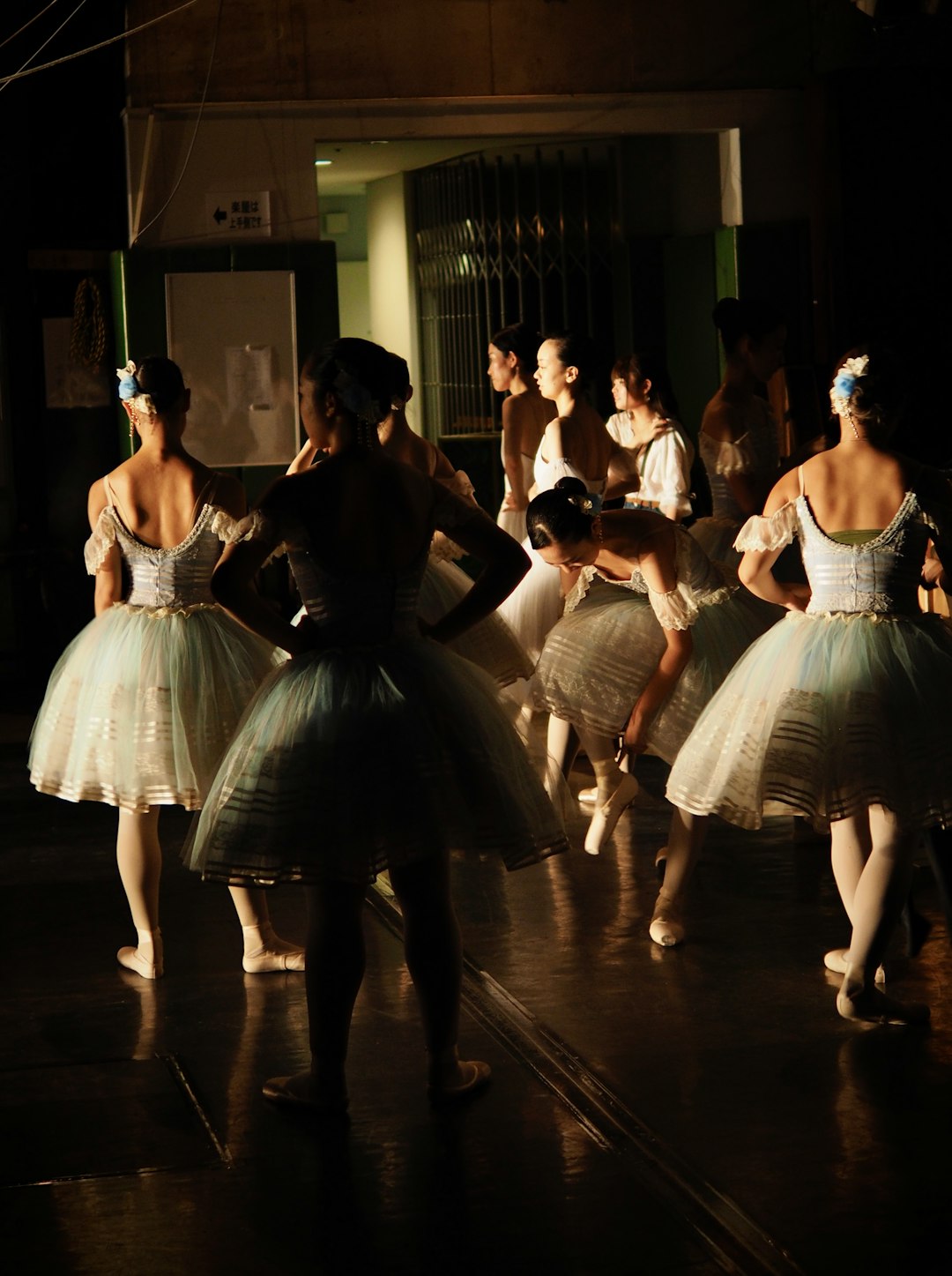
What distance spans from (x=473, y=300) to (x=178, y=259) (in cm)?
194

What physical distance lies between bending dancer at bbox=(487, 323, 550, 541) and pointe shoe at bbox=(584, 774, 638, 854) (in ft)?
7.48

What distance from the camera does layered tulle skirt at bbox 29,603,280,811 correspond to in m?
4.68

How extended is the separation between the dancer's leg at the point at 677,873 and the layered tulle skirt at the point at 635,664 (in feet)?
1.04

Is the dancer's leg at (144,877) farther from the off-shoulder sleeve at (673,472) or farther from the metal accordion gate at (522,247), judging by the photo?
the metal accordion gate at (522,247)

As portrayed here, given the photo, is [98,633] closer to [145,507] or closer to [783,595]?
[145,507]

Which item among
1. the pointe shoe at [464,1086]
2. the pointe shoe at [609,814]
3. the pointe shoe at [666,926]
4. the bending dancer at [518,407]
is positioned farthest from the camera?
the bending dancer at [518,407]

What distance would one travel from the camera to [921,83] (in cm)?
934

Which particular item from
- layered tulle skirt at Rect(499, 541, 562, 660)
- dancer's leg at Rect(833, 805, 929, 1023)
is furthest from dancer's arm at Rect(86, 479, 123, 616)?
layered tulle skirt at Rect(499, 541, 562, 660)

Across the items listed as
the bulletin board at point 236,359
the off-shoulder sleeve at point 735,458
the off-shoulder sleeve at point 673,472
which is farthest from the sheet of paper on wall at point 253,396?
the off-shoulder sleeve at point 735,458

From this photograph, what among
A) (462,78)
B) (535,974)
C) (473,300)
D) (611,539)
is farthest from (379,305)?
(535,974)

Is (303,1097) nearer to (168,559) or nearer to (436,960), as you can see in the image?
(436,960)

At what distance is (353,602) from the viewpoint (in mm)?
3811

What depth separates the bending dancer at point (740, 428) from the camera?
6.91 m

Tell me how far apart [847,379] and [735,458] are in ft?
8.20
